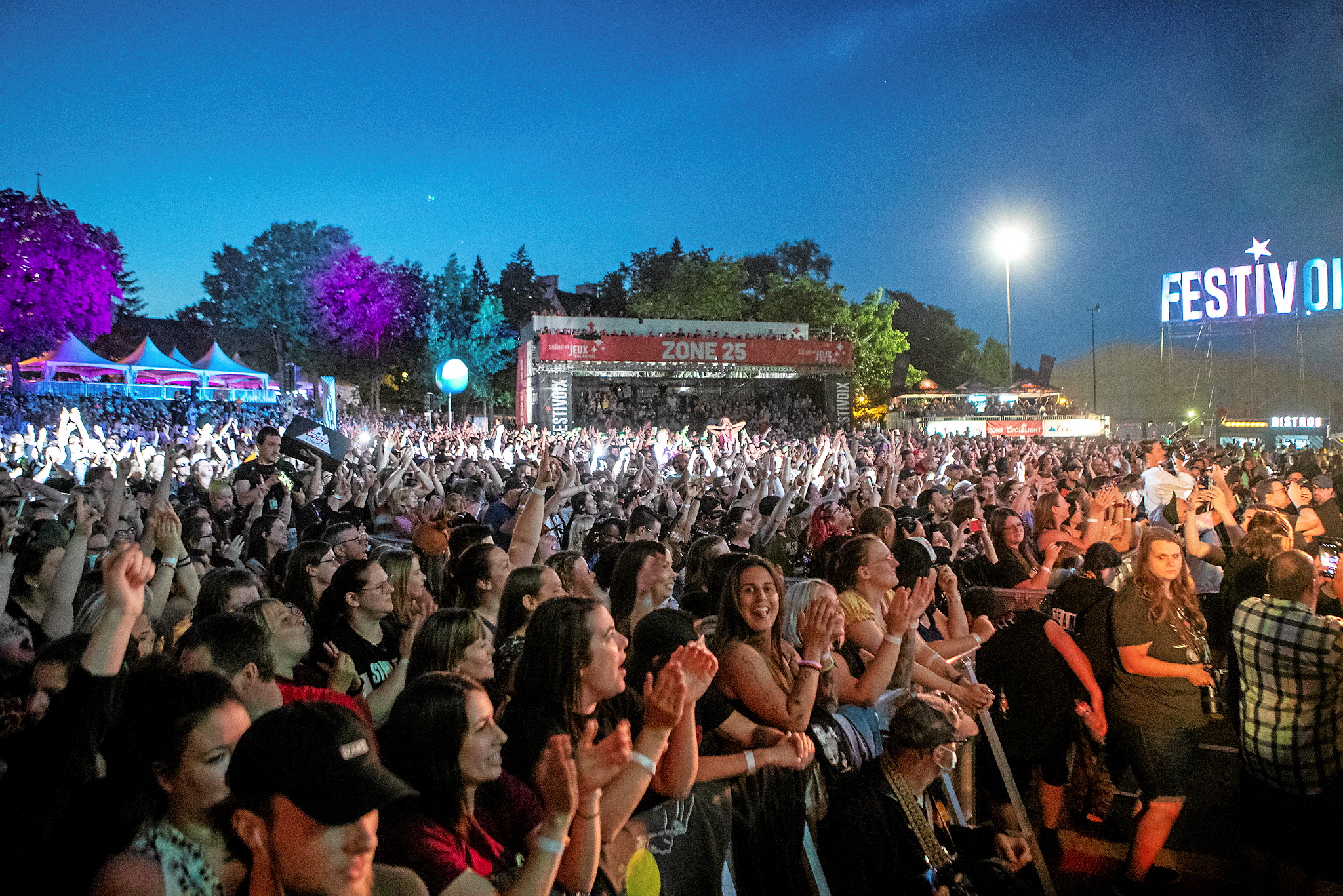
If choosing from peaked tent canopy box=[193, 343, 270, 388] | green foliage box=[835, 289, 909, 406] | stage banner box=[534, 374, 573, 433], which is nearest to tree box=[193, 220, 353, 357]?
peaked tent canopy box=[193, 343, 270, 388]

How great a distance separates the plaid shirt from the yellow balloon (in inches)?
105

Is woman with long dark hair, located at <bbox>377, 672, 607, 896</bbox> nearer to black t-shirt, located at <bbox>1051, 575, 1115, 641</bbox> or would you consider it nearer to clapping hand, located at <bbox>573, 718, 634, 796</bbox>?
clapping hand, located at <bbox>573, 718, 634, 796</bbox>

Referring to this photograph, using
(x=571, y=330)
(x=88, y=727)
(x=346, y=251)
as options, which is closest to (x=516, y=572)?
(x=88, y=727)

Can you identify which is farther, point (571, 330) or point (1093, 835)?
point (571, 330)

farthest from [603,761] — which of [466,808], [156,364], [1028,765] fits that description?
[156,364]

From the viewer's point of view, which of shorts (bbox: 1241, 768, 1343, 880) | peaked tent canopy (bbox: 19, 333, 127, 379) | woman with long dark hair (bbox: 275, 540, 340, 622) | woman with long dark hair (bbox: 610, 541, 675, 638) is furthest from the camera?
peaked tent canopy (bbox: 19, 333, 127, 379)

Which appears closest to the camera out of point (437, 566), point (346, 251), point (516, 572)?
point (516, 572)

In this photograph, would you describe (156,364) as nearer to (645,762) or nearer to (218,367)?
(218,367)

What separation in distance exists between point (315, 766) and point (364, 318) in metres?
48.0

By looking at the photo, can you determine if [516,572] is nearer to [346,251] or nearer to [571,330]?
[571,330]

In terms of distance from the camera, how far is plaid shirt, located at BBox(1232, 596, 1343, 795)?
133 inches

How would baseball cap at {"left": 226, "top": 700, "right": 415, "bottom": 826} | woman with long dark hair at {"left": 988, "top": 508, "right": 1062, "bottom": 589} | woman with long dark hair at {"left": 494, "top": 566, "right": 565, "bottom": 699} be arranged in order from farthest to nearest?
woman with long dark hair at {"left": 988, "top": 508, "right": 1062, "bottom": 589}
woman with long dark hair at {"left": 494, "top": 566, "right": 565, "bottom": 699}
baseball cap at {"left": 226, "top": 700, "right": 415, "bottom": 826}

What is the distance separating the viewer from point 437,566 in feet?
16.9

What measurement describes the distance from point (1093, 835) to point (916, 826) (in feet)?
7.67
